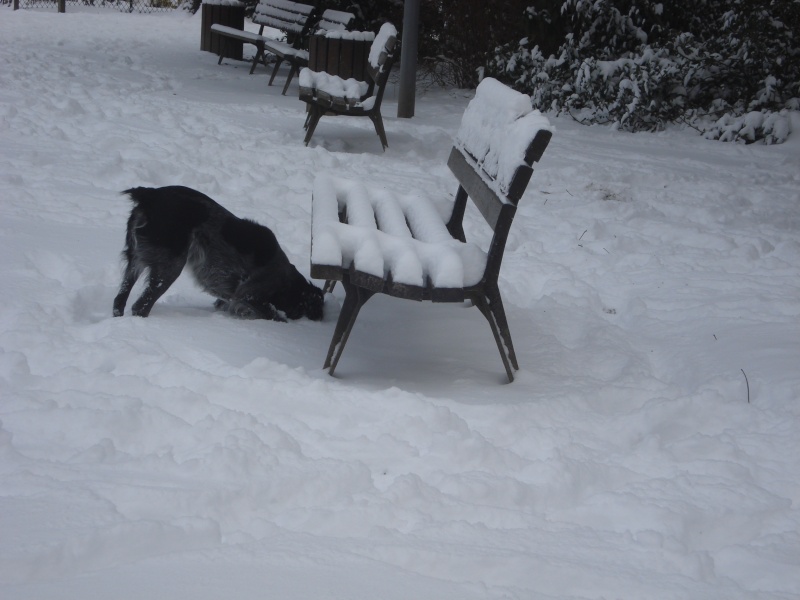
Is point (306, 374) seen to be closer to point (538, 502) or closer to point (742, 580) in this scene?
point (538, 502)

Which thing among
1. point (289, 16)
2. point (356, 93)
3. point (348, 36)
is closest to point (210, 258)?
point (356, 93)

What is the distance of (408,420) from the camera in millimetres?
3148

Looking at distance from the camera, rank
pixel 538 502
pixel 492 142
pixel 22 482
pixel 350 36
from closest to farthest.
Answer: pixel 22 482, pixel 538 502, pixel 492 142, pixel 350 36

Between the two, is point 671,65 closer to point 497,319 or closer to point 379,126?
point 379,126

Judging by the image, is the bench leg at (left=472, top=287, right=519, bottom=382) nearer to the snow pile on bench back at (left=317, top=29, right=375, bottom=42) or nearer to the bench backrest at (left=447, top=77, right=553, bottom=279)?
the bench backrest at (left=447, top=77, right=553, bottom=279)

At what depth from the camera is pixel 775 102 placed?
31.5ft

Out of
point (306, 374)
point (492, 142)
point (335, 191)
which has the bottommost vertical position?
point (306, 374)

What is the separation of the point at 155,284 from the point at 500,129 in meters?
1.77

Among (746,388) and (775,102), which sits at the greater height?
(775,102)

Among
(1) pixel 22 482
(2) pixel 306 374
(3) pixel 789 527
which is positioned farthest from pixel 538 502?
(1) pixel 22 482

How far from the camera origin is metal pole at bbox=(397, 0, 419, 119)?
962 centimetres

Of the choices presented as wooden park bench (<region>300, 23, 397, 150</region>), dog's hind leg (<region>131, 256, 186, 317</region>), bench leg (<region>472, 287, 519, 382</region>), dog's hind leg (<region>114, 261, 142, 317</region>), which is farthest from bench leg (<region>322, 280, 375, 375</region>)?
wooden park bench (<region>300, 23, 397, 150</region>)

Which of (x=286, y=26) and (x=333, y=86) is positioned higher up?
(x=286, y=26)

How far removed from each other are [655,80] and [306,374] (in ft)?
24.9
